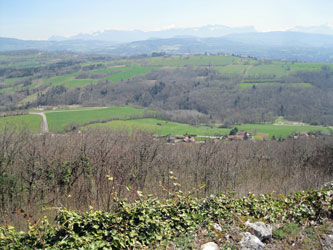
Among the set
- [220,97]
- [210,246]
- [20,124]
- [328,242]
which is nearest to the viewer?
[210,246]

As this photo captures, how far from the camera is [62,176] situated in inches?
382

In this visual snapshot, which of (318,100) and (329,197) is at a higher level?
(329,197)

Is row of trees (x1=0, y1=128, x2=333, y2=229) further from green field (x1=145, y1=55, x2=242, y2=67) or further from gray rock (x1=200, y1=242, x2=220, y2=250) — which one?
green field (x1=145, y1=55, x2=242, y2=67)

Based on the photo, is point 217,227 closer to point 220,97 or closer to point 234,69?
point 220,97

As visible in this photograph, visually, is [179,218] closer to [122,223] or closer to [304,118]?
Answer: [122,223]

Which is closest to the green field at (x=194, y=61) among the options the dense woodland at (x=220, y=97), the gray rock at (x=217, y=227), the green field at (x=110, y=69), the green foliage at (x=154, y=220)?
the green field at (x=110, y=69)

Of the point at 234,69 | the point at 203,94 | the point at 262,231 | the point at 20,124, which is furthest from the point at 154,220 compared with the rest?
the point at 234,69

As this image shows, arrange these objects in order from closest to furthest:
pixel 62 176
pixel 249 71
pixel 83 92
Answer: pixel 62 176
pixel 83 92
pixel 249 71

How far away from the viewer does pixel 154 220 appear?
14.0 feet

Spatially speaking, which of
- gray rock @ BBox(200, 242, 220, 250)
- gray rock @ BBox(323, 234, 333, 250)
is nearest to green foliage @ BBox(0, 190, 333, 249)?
gray rock @ BBox(200, 242, 220, 250)

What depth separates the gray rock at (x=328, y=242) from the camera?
172 inches

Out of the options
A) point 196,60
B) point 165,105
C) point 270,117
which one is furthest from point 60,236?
point 196,60

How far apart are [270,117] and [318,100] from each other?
1644 cm

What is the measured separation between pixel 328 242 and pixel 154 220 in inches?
121
